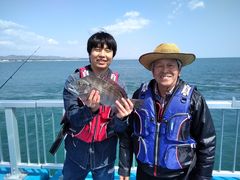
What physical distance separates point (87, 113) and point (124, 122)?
43 cm

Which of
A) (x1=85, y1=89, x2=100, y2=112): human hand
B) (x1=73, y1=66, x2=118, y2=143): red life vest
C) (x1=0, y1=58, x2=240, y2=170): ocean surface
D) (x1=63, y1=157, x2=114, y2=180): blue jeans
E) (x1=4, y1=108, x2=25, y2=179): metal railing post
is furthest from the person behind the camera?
(x1=0, y1=58, x2=240, y2=170): ocean surface

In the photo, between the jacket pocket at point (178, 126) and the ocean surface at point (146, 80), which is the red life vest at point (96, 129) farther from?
the jacket pocket at point (178, 126)

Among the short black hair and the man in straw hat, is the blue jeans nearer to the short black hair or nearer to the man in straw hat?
the man in straw hat

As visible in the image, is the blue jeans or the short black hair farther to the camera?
the blue jeans

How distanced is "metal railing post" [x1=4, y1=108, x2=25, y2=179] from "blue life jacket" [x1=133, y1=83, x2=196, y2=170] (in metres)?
2.37

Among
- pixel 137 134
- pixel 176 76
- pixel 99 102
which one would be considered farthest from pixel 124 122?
pixel 176 76

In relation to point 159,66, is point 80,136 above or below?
below

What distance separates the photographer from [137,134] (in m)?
2.67

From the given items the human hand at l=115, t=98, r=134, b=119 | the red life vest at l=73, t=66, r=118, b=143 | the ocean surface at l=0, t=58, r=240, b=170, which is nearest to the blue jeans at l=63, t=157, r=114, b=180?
the red life vest at l=73, t=66, r=118, b=143

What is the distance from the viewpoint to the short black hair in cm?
274

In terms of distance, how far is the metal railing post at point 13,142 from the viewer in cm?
391

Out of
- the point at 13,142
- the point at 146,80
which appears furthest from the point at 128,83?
the point at 13,142

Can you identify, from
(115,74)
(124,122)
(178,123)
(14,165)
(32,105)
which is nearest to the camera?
(178,123)

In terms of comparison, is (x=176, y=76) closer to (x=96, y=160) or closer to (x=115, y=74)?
(x=115, y=74)
